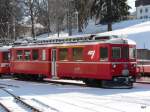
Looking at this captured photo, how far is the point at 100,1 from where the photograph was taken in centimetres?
7356

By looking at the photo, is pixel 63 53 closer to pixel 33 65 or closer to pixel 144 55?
pixel 33 65

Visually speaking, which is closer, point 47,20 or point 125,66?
point 125,66

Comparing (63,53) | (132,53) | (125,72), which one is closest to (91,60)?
(125,72)

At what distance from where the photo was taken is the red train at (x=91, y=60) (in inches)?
976

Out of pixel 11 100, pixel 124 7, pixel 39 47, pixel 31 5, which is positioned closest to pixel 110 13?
pixel 124 7

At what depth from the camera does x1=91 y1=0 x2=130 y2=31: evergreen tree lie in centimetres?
7188

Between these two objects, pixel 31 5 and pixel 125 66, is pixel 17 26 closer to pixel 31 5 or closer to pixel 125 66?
pixel 31 5

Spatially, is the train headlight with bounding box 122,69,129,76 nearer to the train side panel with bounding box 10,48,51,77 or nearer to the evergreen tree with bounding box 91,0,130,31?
the train side panel with bounding box 10,48,51,77

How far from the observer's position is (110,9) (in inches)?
2825

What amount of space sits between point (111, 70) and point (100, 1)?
4997 cm

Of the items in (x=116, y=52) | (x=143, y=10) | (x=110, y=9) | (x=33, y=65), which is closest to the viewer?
(x=116, y=52)

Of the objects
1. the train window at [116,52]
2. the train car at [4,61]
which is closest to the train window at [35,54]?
the train car at [4,61]

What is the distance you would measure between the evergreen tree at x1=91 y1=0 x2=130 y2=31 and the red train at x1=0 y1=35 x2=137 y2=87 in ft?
136

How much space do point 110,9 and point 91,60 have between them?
4679cm
